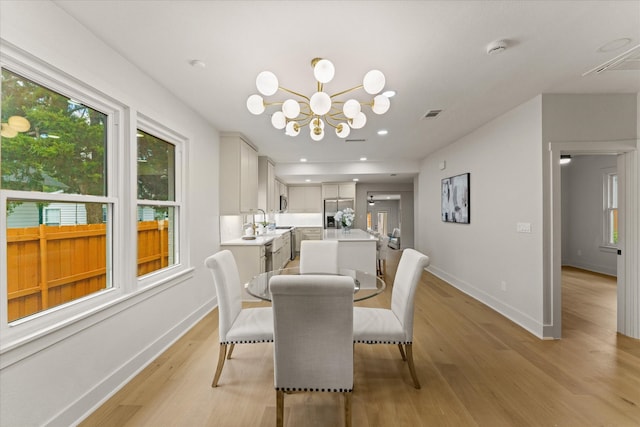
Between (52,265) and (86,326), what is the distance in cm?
44

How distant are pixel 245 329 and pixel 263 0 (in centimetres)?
212

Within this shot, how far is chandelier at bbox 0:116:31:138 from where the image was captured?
1.46m

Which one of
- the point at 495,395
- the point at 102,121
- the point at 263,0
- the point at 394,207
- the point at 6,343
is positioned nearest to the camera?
the point at 6,343

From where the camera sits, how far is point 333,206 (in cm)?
855

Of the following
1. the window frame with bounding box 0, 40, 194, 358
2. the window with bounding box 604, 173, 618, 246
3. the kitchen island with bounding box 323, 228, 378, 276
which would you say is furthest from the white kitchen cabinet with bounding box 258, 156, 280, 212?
the window with bounding box 604, 173, 618, 246

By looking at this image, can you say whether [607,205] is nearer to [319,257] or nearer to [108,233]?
[319,257]

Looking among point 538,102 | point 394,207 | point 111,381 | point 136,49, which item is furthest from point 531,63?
point 394,207

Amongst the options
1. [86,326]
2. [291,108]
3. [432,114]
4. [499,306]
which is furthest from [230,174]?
[499,306]

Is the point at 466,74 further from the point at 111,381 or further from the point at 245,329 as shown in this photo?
the point at 111,381

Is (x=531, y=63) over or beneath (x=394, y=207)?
over

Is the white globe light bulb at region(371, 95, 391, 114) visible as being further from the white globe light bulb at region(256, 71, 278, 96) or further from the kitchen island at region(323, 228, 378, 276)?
the kitchen island at region(323, 228, 378, 276)

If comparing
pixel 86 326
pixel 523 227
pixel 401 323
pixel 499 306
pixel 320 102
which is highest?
pixel 320 102

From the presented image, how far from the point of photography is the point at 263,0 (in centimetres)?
158

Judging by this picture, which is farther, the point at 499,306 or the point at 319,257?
the point at 499,306
